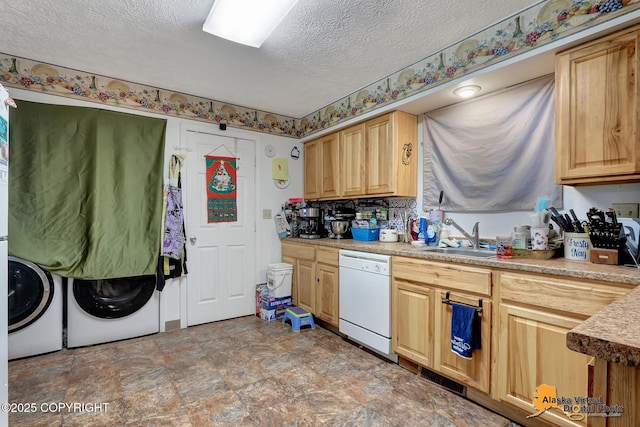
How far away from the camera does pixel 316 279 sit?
10.8 feet

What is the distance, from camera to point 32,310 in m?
2.53

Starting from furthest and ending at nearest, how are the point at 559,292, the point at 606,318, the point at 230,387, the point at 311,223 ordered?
1. the point at 311,223
2. the point at 230,387
3. the point at 559,292
4. the point at 606,318

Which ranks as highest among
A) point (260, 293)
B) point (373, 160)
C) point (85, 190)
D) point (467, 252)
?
point (373, 160)

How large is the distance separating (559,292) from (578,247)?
1.35ft

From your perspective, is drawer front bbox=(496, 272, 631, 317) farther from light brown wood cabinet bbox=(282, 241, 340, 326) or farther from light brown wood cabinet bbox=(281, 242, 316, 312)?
light brown wood cabinet bbox=(281, 242, 316, 312)

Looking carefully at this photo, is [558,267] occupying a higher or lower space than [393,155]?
lower

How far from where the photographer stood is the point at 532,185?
7.25 feet

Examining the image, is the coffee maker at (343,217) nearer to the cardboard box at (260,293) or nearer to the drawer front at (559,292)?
the cardboard box at (260,293)

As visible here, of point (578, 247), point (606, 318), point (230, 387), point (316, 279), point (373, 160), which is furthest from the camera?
point (316, 279)

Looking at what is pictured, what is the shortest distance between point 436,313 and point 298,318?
4.84 feet

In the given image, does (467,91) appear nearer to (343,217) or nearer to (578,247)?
(578,247)

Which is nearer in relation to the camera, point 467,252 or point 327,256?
point 467,252

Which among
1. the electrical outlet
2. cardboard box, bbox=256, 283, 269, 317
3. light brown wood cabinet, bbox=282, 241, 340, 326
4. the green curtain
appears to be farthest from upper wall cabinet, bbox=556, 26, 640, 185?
the green curtain

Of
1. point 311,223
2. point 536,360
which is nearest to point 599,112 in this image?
point 536,360
